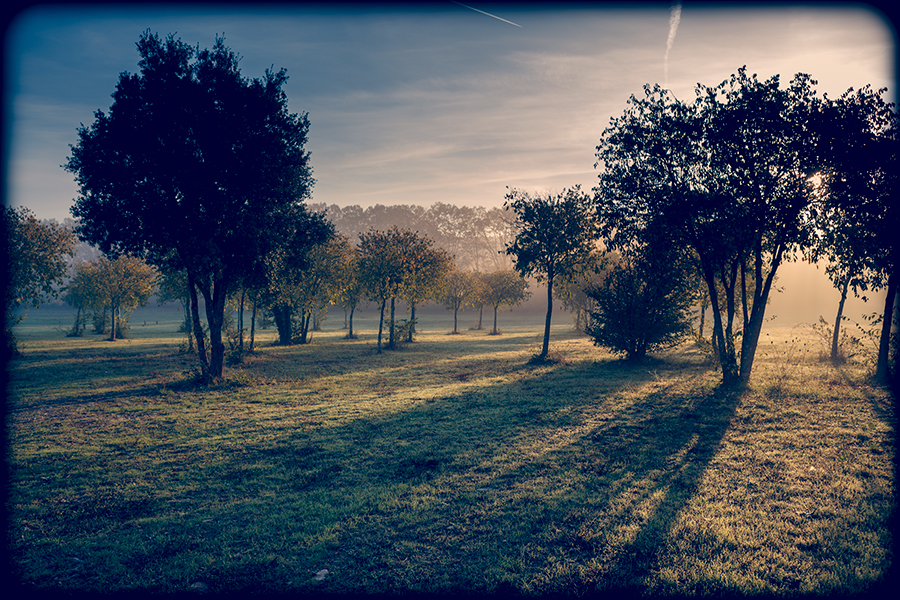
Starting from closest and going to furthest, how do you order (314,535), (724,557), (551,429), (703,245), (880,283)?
(724,557), (314,535), (551,429), (703,245), (880,283)

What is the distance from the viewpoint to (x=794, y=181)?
1294 cm

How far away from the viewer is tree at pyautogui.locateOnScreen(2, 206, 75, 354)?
23.4 meters

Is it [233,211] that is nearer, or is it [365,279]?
[233,211]

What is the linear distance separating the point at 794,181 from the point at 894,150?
2533 millimetres

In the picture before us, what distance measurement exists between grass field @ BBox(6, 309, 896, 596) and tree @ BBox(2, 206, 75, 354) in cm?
1311

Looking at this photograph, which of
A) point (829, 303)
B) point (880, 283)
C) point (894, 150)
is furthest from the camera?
point (829, 303)

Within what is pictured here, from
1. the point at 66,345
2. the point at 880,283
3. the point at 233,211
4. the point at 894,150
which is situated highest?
the point at 894,150

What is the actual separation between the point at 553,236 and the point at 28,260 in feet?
93.5

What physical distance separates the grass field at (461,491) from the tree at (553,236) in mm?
9605

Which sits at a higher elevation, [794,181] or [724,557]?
[794,181]

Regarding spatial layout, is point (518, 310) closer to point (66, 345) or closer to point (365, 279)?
point (365, 279)

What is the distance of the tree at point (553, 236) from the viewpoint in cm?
2294

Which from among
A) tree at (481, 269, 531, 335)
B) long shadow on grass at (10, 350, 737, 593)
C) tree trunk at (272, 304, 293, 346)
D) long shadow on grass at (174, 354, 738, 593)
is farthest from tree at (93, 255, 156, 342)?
long shadow on grass at (174, 354, 738, 593)

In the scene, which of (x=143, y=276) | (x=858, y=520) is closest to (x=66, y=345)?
(x=143, y=276)
